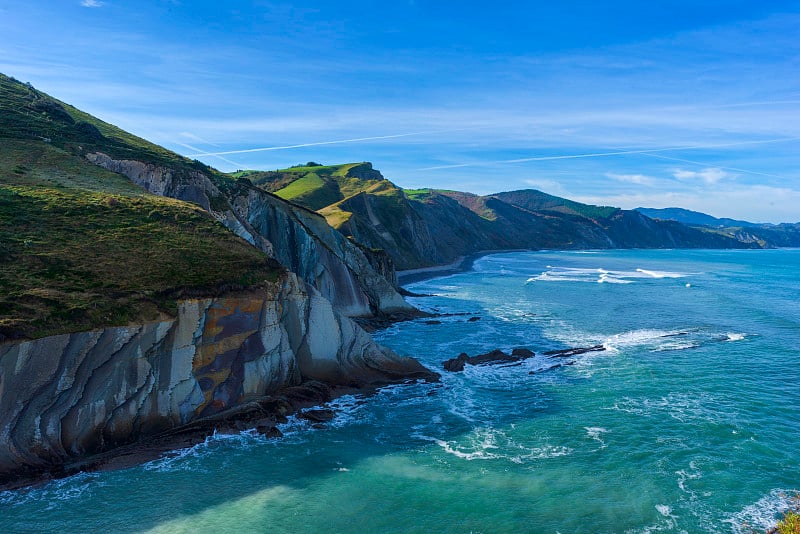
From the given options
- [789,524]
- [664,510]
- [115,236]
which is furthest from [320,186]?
[789,524]

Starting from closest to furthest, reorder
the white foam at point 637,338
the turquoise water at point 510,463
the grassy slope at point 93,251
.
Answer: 1. the turquoise water at point 510,463
2. the grassy slope at point 93,251
3. the white foam at point 637,338

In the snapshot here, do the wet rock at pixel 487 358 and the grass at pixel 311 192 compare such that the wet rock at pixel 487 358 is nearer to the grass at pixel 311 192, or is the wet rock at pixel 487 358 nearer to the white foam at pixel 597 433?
the white foam at pixel 597 433

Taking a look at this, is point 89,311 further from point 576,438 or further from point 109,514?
point 576,438

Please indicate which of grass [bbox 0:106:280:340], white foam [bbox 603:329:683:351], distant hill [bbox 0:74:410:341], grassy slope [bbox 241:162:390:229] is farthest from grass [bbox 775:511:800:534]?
grassy slope [bbox 241:162:390:229]

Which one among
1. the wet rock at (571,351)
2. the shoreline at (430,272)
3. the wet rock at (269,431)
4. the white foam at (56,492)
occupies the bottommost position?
the white foam at (56,492)

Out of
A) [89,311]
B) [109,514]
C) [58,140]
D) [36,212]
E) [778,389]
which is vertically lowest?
[109,514]

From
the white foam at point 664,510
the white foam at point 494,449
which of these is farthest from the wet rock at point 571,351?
the white foam at point 664,510

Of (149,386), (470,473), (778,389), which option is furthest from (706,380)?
(149,386)
